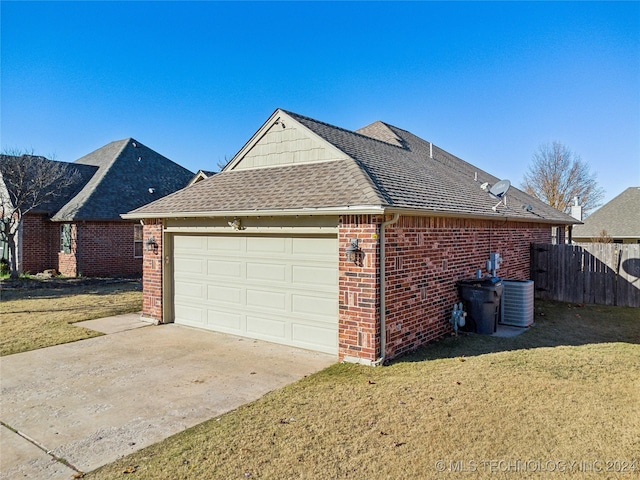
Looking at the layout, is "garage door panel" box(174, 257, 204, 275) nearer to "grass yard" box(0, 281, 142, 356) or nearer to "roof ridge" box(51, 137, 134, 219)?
"grass yard" box(0, 281, 142, 356)

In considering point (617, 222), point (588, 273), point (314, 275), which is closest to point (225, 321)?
point (314, 275)

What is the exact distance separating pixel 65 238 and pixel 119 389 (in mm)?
16216

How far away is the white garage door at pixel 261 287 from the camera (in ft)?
24.3

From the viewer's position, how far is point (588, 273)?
1259cm

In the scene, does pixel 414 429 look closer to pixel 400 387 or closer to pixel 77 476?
pixel 400 387

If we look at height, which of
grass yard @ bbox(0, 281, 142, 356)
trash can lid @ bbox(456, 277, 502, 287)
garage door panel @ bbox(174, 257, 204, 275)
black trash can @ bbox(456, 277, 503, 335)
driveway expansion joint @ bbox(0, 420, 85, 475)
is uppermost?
garage door panel @ bbox(174, 257, 204, 275)

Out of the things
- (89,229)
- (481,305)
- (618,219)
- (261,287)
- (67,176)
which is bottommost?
(481,305)

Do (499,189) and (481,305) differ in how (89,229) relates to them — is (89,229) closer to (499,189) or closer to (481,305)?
(499,189)

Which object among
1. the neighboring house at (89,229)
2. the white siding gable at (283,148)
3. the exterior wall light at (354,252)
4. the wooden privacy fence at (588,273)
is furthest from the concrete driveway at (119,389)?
the neighboring house at (89,229)

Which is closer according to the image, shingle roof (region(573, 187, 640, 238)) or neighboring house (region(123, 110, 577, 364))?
neighboring house (region(123, 110, 577, 364))

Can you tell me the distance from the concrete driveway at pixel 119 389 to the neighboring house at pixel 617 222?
29.3 meters

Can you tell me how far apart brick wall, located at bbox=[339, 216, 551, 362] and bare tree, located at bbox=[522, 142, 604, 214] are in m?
36.4

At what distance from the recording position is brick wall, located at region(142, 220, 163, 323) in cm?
992

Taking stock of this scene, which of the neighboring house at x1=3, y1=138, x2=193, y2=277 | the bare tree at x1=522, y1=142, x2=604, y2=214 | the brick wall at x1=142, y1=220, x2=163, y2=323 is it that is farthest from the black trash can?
the bare tree at x1=522, y1=142, x2=604, y2=214
